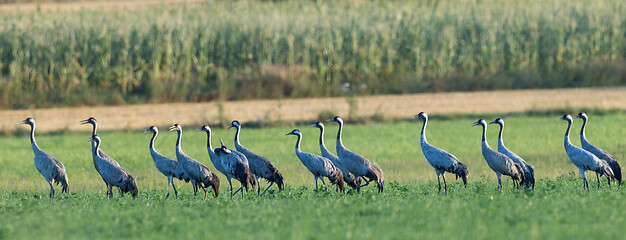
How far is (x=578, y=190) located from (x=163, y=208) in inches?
260

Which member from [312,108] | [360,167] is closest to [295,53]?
[312,108]

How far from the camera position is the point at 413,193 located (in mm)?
16297

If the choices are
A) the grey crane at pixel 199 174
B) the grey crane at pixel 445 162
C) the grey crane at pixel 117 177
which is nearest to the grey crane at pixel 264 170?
the grey crane at pixel 199 174

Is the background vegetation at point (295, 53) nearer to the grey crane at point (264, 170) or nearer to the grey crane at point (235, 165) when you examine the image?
the grey crane at point (235, 165)

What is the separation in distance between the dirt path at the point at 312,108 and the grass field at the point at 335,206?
6.56 metres

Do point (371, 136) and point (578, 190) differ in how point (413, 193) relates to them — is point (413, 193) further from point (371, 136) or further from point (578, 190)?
point (371, 136)

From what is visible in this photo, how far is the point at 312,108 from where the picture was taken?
33.2m

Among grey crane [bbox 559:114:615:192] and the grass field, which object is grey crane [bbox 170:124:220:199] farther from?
grey crane [bbox 559:114:615:192]

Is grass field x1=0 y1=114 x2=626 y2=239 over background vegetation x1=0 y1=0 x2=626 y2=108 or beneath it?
beneath


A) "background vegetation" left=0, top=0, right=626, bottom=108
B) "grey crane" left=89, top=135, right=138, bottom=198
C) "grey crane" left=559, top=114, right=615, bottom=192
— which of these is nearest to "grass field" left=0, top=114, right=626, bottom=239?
"grey crane" left=89, top=135, right=138, bottom=198

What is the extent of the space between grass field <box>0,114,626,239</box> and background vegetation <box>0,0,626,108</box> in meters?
11.0

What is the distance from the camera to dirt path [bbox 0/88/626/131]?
31.1m

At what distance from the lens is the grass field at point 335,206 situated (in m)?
12.2

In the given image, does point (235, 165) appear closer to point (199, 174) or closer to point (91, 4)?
point (199, 174)
